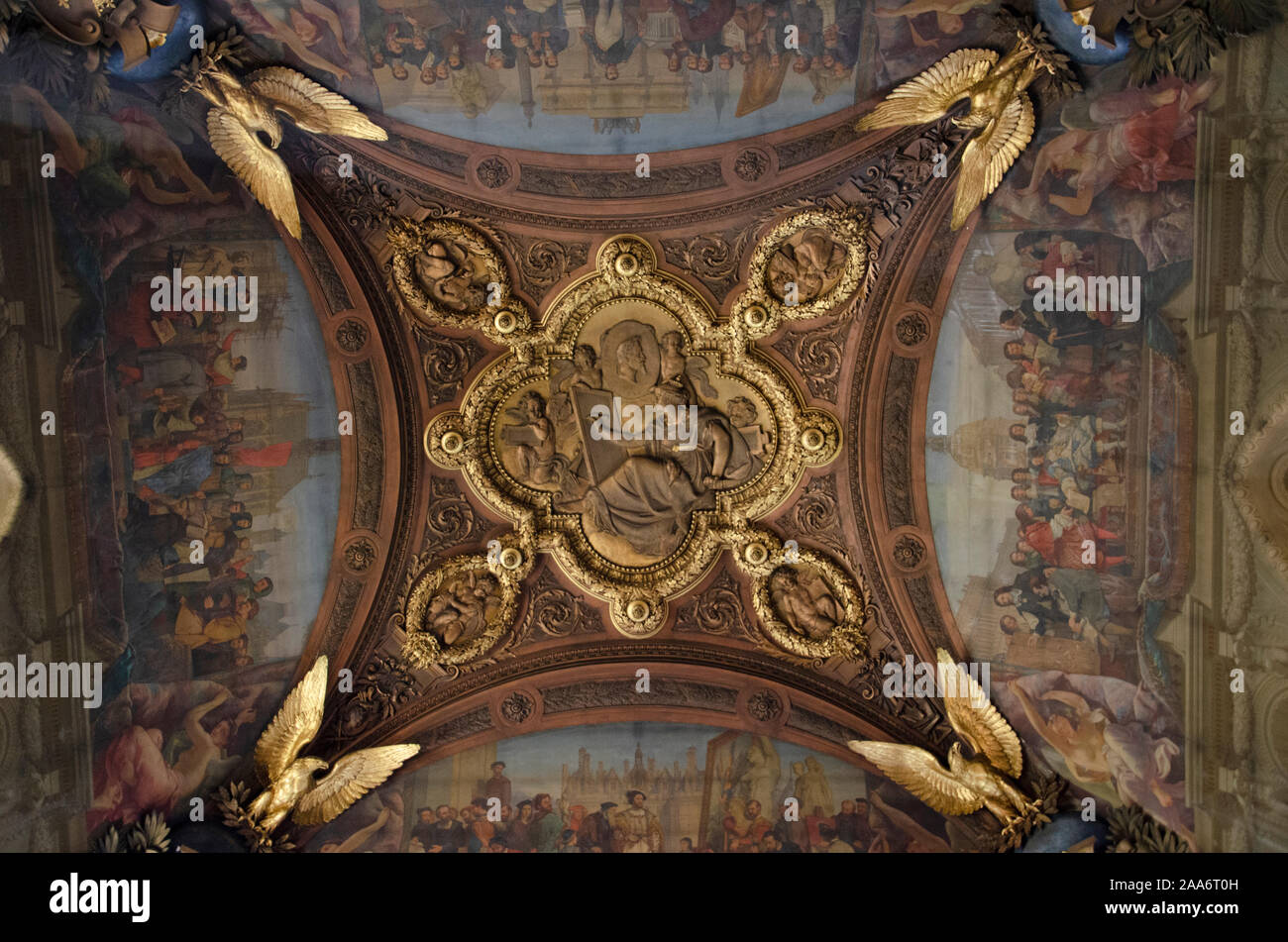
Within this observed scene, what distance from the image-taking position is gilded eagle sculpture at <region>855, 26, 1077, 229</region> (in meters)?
11.2

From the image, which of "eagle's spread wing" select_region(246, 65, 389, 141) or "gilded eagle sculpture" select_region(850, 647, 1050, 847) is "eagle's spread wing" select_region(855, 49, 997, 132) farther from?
"gilded eagle sculpture" select_region(850, 647, 1050, 847)

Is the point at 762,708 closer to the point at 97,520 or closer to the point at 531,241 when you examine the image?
the point at 531,241

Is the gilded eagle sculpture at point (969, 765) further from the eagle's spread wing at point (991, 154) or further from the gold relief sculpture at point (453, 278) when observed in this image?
the gold relief sculpture at point (453, 278)

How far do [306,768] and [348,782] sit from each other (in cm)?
59

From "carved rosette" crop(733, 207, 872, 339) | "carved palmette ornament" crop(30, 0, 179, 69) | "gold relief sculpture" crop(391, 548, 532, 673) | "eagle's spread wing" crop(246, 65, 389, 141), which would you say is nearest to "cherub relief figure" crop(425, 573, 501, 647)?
"gold relief sculpture" crop(391, 548, 532, 673)

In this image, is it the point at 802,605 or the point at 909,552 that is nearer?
the point at 909,552

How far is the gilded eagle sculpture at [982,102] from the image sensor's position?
11.2 metres

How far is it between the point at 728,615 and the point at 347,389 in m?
5.71

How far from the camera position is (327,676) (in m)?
12.9

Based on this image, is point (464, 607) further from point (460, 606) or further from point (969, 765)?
point (969, 765)

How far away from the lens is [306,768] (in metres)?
12.3

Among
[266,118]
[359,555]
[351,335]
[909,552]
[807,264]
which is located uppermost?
[266,118]

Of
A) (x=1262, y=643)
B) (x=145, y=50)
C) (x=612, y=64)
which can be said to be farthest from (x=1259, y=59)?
(x=145, y=50)

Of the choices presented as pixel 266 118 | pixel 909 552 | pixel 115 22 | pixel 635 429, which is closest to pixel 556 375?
pixel 635 429
